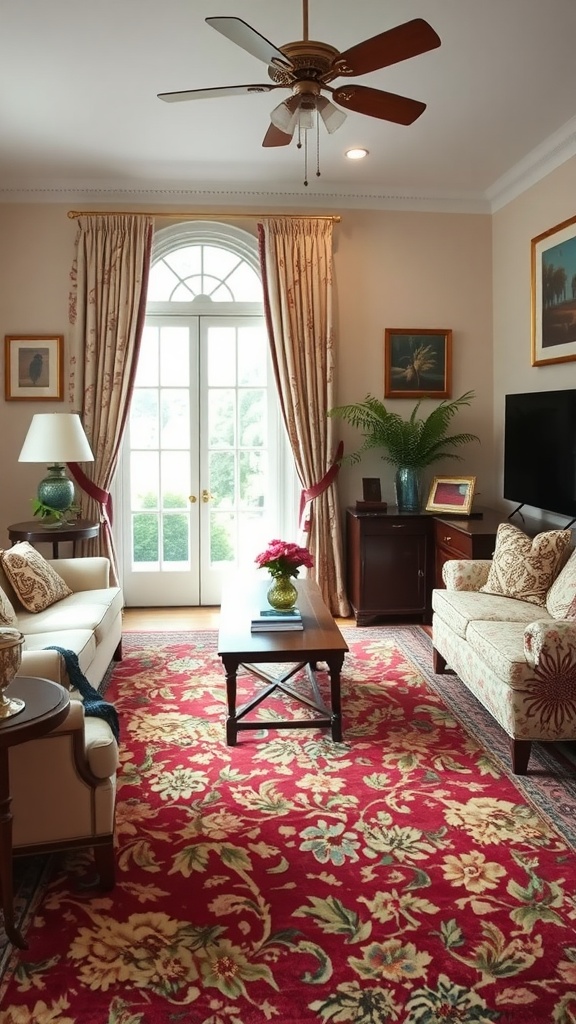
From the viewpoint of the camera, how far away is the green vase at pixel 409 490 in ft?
18.6

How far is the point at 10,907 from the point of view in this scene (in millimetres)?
2102

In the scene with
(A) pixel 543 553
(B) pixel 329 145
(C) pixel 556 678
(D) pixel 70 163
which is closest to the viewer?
(C) pixel 556 678

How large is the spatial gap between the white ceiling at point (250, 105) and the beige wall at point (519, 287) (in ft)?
0.61

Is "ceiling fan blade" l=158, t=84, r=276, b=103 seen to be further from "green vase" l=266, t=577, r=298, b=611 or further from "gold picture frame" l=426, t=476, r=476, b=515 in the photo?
"gold picture frame" l=426, t=476, r=476, b=515

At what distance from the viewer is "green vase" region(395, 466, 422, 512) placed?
18.6 ft

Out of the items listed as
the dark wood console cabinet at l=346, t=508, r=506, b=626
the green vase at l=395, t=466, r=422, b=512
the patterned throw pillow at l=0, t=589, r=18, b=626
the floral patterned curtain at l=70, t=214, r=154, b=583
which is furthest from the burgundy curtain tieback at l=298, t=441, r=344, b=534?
the patterned throw pillow at l=0, t=589, r=18, b=626

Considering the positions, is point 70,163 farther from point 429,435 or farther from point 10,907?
point 10,907

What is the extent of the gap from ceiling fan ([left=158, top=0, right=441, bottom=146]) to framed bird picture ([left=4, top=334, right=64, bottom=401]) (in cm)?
306

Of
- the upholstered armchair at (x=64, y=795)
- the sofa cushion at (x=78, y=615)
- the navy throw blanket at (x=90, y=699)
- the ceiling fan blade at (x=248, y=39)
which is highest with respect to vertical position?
the ceiling fan blade at (x=248, y=39)

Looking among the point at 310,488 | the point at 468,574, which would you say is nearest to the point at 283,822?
the point at 468,574

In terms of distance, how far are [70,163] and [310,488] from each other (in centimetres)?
291

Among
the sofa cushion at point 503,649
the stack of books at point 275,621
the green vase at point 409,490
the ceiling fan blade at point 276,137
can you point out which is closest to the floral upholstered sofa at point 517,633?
the sofa cushion at point 503,649

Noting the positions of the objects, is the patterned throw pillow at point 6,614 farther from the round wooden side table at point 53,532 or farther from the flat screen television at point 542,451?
the flat screen television at point 542,451

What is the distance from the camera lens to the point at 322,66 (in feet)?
9.07
